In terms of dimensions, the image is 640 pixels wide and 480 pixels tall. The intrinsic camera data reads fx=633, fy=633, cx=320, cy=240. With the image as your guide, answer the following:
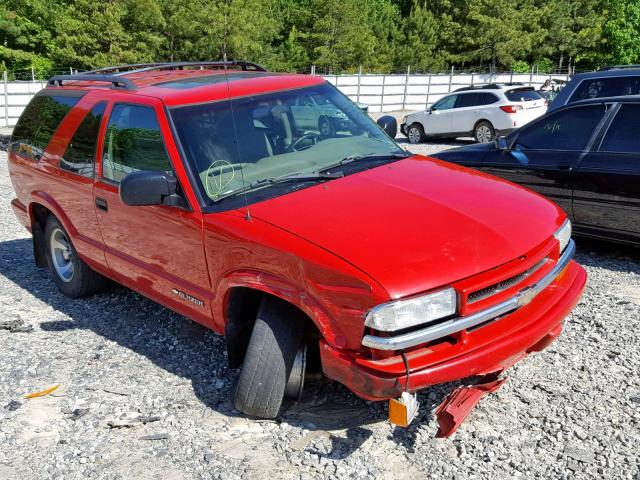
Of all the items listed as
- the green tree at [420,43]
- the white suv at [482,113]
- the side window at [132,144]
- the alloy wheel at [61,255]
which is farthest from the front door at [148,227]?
the green tree at [420,43]

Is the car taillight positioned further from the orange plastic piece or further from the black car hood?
the orange plastic piece

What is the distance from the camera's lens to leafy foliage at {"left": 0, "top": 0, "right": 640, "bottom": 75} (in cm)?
3325

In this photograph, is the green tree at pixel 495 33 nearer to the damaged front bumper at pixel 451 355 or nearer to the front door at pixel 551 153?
the front door at pixel 551 153

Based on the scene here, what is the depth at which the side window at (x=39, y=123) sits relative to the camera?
5.30 metres

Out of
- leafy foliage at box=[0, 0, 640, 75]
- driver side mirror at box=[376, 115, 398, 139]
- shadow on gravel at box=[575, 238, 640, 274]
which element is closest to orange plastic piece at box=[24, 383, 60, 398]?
driver side mirror at box=[376, 115, 398, 139]

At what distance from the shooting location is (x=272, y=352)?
334cm

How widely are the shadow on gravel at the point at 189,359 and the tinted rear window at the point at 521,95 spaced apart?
42.6ft

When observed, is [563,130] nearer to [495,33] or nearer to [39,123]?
[39,123]

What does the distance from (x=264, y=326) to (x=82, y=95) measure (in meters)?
2.86

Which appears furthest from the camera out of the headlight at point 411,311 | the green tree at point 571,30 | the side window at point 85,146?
the green tree at point 571,30

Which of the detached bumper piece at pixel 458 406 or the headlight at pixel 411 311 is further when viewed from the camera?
the detached bumper piece at pixel 458 406

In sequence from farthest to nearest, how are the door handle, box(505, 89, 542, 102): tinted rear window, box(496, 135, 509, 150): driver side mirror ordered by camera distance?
box(505, 89, 542, 102): tinted rear window → box(496, 135, 509, 150): driver side mirror → the door handle

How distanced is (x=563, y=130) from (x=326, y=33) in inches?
1430

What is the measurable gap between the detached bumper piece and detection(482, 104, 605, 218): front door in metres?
3.49
